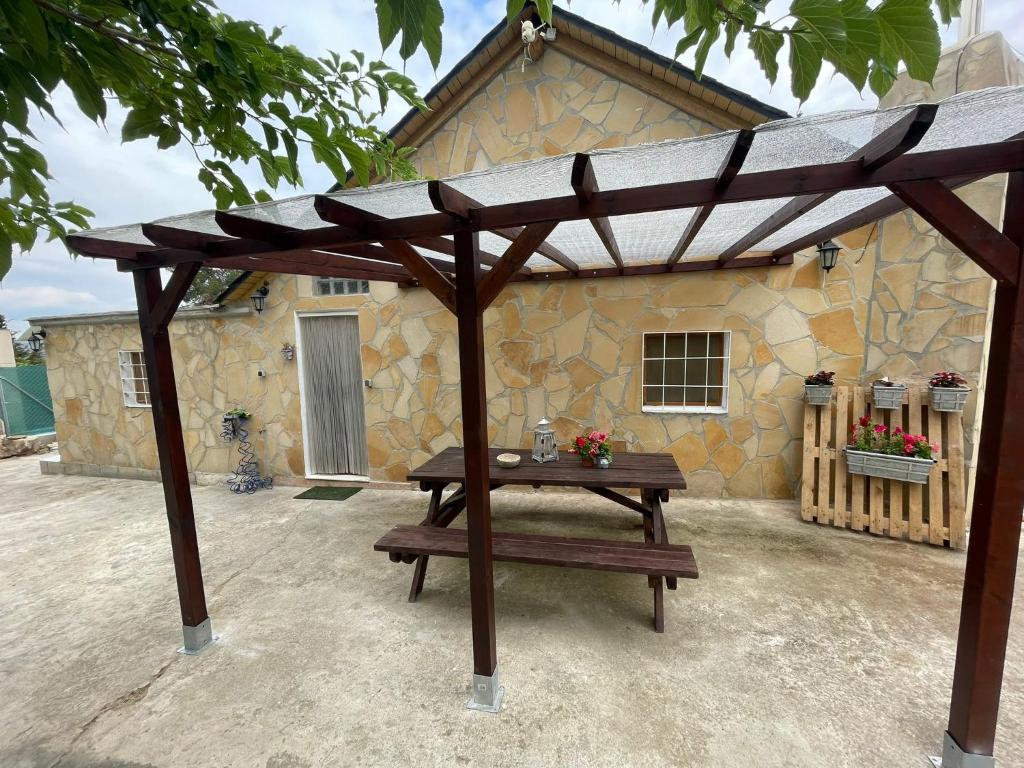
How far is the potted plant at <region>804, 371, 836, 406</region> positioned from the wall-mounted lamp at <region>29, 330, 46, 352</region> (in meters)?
10.5

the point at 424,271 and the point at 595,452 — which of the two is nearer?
the point at 424,271

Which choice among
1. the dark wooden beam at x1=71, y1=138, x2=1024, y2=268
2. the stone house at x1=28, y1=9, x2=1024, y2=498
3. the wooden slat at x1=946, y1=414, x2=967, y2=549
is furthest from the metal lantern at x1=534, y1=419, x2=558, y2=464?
the wooden slat at x1=946, y1=414, x2=967, y2=549

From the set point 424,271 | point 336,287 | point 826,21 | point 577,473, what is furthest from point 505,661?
point 336,287

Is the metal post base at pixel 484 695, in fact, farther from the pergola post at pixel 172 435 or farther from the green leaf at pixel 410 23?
the green leaf at pixel 410 23

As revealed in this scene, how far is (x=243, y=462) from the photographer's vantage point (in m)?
5.64

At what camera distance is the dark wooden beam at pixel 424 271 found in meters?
1.94

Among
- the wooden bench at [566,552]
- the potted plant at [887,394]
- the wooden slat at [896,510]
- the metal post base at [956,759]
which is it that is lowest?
the metal post base at [956,759]

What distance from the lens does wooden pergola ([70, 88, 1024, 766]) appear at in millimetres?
1365

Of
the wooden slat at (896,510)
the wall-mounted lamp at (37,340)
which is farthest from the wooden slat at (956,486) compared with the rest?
the wall-mounted lamp at (37,340)

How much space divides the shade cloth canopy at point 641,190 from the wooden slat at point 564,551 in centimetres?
189

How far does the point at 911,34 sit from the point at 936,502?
3985mm

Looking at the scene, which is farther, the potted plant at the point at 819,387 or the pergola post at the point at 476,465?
the potted plant at the point at 819,387

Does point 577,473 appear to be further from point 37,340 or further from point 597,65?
point 37,340

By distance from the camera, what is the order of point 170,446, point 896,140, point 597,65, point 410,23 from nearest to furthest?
point 410,23 < point 896,140 < point 170,446 < point 597,65
